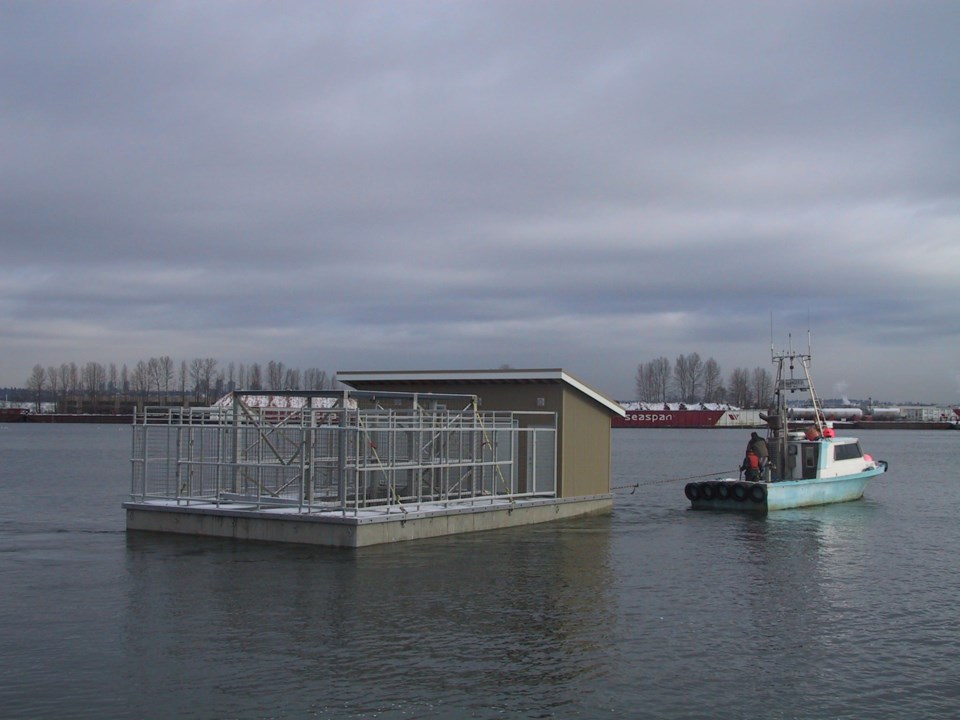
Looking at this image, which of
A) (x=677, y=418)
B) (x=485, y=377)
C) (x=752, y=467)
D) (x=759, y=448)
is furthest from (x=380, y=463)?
(x=677, y=418)

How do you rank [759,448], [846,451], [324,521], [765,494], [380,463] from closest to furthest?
[324,521] → [380,463] → [765,494] → [759,448] → [846,451]

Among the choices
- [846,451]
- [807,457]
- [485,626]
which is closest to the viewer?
[485,626]

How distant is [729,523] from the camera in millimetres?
27328

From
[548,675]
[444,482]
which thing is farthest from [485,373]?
[548,675]

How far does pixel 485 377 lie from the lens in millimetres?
26297

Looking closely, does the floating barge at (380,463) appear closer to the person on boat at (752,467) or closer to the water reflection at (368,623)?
the water reflection at (368,623)

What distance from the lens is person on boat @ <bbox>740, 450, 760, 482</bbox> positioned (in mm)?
30609

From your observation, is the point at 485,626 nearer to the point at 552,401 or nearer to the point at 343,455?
the point at 343,455

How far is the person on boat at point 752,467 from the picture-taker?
3061 cm

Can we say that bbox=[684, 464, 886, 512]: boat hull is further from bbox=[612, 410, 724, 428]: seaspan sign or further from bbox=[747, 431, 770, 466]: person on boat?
bbox=[612, 410, 724, 428]: seaspan sign

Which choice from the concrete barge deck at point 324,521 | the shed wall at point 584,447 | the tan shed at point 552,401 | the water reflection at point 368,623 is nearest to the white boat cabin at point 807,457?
the shed wall at point 584,447

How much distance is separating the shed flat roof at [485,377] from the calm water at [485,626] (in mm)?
3891

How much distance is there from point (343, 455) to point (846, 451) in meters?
21.0

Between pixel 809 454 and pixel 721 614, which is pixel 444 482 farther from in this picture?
pixel 809 454
